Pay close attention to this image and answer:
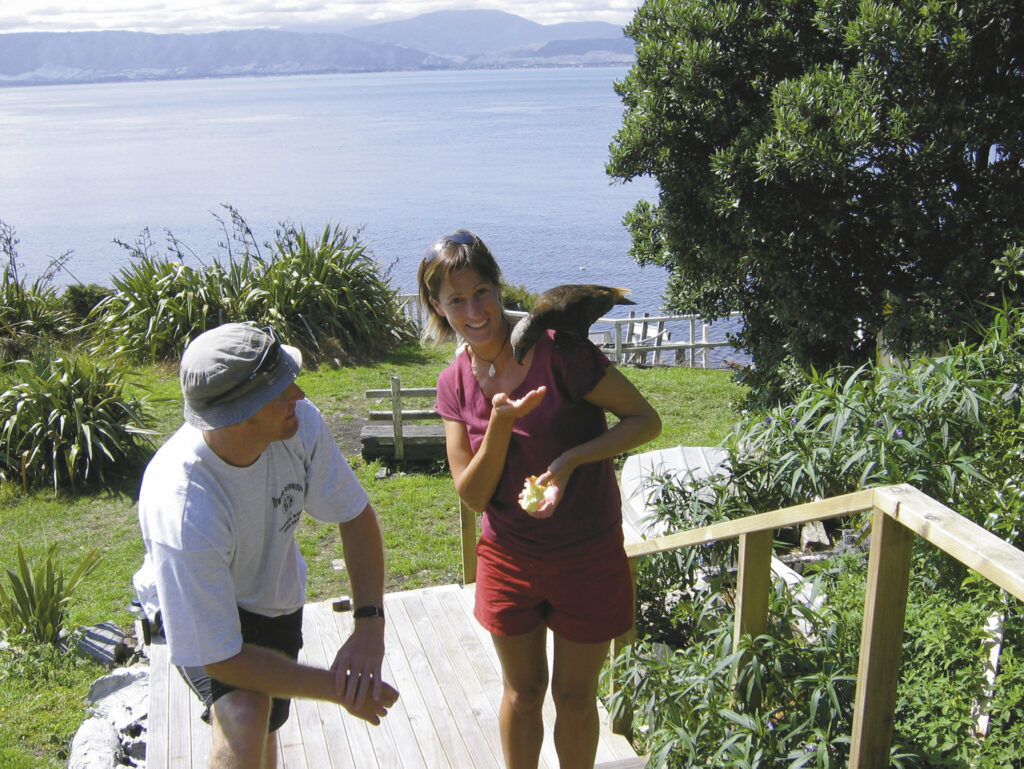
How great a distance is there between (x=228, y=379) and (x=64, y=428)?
663 centimetres

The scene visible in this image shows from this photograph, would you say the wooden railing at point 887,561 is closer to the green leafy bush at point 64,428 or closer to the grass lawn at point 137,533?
the grass lawn at point 137,533

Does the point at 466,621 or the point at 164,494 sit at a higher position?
the point at 164,494

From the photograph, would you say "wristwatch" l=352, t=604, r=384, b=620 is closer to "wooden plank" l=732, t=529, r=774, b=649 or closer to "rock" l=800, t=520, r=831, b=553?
"wooden plank" l=732, t=529, r=774, b=649

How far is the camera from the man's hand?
2240mm

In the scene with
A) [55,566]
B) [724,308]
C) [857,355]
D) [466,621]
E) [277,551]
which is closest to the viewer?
[277,551]

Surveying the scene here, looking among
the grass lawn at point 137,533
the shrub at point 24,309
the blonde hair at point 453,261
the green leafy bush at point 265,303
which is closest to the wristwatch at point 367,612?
the blonde hair at point 453,261

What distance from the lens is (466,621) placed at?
427 centimetres

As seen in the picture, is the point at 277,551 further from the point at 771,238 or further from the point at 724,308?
the point at 724,308

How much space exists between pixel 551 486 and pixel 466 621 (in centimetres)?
208

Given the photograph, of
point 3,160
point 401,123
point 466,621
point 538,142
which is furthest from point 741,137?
point 401,123

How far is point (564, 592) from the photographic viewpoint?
2.54 meters

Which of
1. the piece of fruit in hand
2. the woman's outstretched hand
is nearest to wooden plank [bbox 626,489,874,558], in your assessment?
the piece of fruit in hand

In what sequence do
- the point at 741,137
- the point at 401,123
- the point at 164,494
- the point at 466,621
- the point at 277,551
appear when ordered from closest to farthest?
the point at 164,494
the point at 277,551
the point at 466,621
the point at 741,137
the point at 401,123

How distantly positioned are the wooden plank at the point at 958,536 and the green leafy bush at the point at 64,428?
7.07 metres
